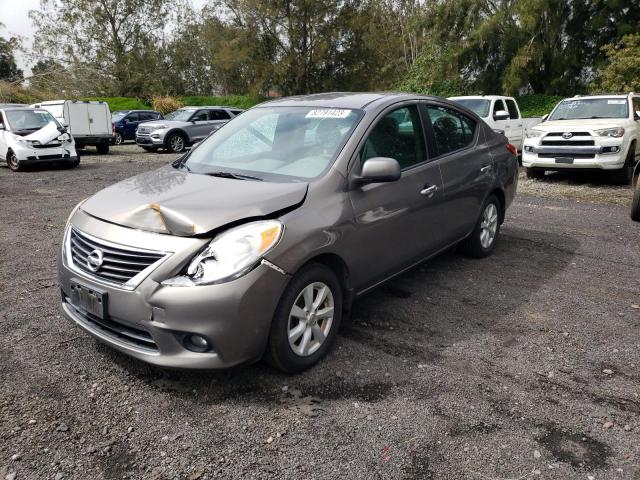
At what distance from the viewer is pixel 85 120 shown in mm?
18297

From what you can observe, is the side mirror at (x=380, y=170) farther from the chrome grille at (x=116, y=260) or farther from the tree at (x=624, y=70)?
the tree at (x=624, y=70)

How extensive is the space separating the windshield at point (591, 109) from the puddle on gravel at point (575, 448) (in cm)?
998

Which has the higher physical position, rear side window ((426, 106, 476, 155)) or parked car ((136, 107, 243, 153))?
rear side window ((426, 106, 476, 155))

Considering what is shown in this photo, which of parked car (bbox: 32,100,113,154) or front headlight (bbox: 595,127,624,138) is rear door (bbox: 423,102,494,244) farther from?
parked car (bbox: 32,100,113,154)

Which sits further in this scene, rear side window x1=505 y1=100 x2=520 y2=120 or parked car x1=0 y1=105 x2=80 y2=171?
rear side window x1=505 y1=100 x2=520 y2=120

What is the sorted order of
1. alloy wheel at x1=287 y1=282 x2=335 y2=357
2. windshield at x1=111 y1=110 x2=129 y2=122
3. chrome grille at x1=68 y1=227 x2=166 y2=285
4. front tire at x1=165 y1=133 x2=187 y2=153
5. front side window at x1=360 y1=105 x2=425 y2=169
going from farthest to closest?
1. windshield at x1=111 y1=110 x2=129 y2=122
2. front tire at x1=165 y1=133 x2=187 y2=153
3. front side window at x1=360 y1=105 x2=425 y2=169
4. alloy wheel at x1=287 y1=282 x2=335 y2=357
5. chrome grille at x1=68 y1=227 x2=166 y2=285

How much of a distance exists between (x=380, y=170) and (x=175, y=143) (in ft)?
56.5

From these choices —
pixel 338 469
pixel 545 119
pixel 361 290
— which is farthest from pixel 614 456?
pixel 545 119

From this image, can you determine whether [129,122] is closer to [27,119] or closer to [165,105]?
[27,119]

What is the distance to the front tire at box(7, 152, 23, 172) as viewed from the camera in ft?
45.2

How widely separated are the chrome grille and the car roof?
6.45 ft

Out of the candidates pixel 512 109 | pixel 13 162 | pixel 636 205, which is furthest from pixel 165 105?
pixel 636 205

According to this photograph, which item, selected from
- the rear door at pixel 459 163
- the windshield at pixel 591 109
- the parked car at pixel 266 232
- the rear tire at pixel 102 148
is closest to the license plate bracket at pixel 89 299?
the parked car at pixel 266 232

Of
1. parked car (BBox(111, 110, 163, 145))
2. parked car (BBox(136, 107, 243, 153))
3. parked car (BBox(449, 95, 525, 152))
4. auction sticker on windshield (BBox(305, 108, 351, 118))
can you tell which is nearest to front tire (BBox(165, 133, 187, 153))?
parked car (BBox(136, 107, 243, 153))
